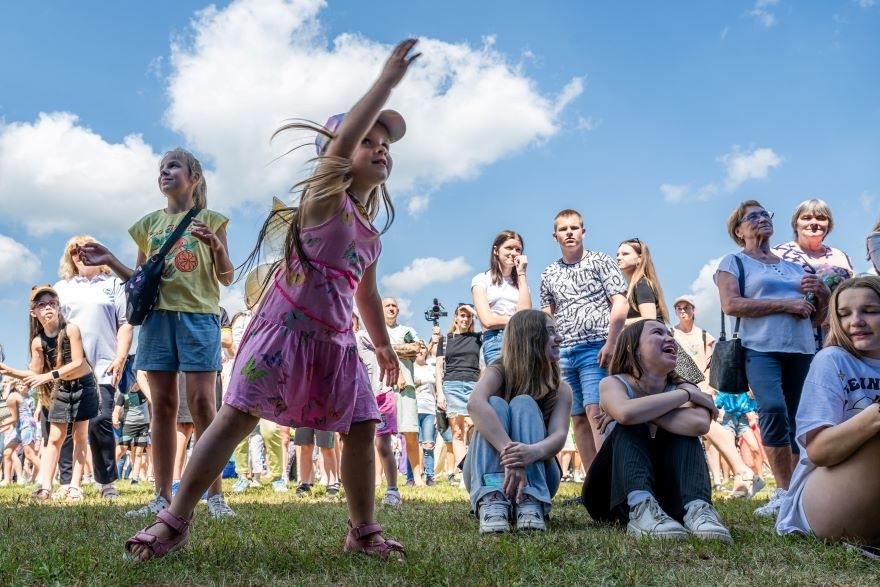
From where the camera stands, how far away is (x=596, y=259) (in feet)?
21.6

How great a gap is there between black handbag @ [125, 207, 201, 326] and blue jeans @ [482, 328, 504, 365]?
10.1 ft

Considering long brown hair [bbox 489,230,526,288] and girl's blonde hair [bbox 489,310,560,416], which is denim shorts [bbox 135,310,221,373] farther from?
long brown hair [bbox 489,230,526,288]

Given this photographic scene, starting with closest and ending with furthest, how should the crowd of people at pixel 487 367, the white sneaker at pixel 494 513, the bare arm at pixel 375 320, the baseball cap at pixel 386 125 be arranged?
the crowd of people at pixel 487 367 < the baseball cap at pixel 386 125 < the bare arm at pixel 375 320 < the white sneaker at pixel 494 513

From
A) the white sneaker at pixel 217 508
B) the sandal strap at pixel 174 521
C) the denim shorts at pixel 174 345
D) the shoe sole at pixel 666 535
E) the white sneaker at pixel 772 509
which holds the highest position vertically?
the denim shorts at pixel 174 345

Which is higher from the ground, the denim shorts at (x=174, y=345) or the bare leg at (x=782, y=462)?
the denim shorts at (x=174, y=345)

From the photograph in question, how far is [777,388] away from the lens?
5.22 meters

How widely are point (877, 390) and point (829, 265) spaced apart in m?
3.15

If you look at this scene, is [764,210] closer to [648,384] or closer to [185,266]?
[648,384]

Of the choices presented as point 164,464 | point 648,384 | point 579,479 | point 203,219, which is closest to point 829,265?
point 648,384

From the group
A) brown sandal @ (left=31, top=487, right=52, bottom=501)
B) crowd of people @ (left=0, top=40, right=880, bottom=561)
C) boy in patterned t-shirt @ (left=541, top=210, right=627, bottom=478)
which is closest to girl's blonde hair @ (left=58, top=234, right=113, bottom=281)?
crowd of people @ (left=0, top=40, right=880, bottom=561)

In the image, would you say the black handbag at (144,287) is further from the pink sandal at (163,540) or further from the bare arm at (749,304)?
the bare arm at (749,304)

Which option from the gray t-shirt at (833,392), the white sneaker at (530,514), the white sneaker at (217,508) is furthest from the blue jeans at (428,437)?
the gray t-shirt at (833,392)

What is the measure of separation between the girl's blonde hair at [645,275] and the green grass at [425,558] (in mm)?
2653

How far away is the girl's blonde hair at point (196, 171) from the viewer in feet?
16.9
